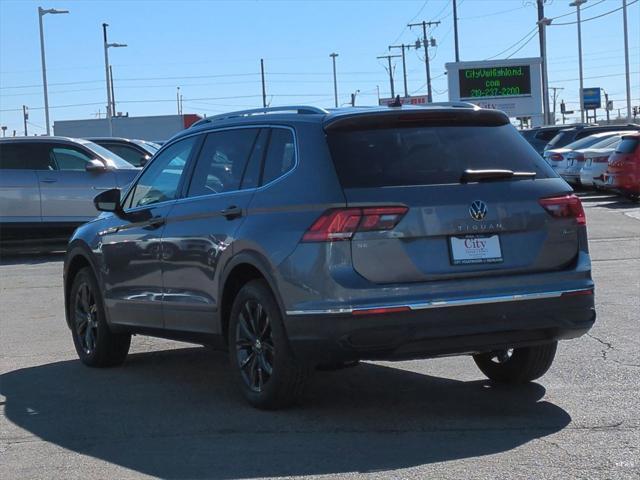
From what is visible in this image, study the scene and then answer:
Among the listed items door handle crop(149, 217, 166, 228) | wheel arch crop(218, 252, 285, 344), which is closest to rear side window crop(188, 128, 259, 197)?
door handle crop(149, 217, 166, 228)

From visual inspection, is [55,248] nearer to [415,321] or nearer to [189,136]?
[189,136]

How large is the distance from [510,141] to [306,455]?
7.66ft

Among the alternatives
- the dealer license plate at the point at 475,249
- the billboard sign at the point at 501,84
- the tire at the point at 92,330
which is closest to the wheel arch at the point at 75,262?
the tire at the point at 92,330

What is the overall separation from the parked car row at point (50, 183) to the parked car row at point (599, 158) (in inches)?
291

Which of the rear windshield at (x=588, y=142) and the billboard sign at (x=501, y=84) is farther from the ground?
the billboard sign at (x=501, y=84)

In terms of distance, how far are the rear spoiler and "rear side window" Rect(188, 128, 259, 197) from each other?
81 cm

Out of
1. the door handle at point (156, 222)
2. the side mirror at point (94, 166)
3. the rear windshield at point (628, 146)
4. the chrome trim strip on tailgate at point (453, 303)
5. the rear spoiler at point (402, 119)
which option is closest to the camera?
the chrome trim strip on tailgate at point (453, 303)

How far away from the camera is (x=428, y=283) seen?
19.4ft

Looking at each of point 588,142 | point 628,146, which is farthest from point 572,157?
point 628,146

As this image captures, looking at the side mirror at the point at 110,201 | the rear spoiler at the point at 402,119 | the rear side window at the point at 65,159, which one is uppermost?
the rear side window at the point at 65,159

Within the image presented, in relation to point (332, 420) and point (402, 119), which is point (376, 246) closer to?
point (402, 119)

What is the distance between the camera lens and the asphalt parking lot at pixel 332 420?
17.8 feet

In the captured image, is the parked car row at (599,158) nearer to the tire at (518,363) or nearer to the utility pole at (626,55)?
the tire at (518,363)

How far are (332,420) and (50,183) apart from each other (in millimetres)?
11946
